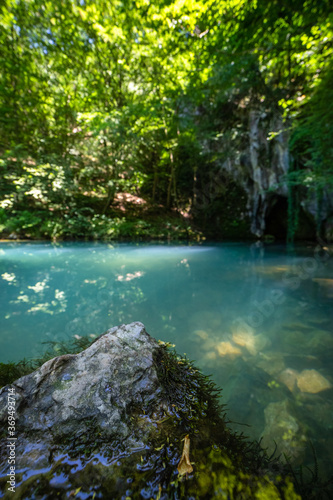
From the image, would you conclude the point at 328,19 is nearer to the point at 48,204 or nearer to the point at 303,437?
the point at 303,437

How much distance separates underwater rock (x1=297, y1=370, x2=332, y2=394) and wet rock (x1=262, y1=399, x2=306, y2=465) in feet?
0.94

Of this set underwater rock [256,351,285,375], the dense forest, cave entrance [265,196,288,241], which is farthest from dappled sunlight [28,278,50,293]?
cave entrance [265,196,288,241]

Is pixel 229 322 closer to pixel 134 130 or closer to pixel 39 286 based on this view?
pixel 39 286

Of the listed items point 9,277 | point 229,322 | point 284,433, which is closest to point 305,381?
point 284,433

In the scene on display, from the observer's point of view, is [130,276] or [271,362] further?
[130,276]

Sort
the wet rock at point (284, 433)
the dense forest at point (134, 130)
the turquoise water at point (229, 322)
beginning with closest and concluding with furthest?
the wet rock at point (284, 433) → the turquoise water at point (229, 322) → the dense forest at point (134, 130)

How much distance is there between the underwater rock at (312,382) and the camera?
1808 millimetres

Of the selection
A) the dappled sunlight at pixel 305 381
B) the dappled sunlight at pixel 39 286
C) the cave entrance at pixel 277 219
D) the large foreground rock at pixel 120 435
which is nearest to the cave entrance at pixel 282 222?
the cave entrance at pixel 277 219

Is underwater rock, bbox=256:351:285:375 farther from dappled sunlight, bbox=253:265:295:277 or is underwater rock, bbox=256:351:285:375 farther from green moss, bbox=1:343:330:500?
dappled sunlight, bbox=253:265:295:277

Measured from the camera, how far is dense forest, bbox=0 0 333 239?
9.20 metres

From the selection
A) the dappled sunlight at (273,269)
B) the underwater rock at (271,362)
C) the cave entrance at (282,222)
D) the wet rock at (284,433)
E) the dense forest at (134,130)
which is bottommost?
the wet rock at (284,433)

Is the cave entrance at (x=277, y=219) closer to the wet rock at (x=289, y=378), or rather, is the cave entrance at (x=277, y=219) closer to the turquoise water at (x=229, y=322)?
the turquoise water at (x=229, y=322)

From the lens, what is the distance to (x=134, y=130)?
11344 millimetres

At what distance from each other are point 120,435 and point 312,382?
75.2 inches
